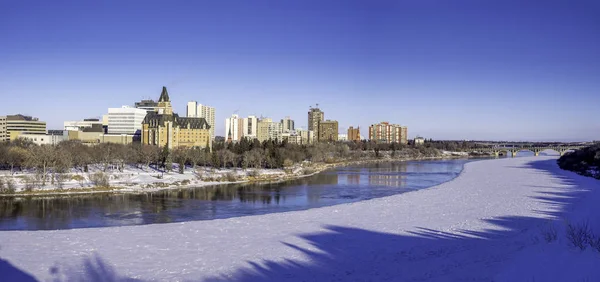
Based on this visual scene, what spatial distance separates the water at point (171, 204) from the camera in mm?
18016

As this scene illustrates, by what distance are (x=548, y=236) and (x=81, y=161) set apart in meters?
33.4

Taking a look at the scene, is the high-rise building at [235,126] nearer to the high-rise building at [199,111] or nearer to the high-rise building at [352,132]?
the high-rise building at [199,111]

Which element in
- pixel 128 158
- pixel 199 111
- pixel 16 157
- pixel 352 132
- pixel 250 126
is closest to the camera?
pixel 16 157

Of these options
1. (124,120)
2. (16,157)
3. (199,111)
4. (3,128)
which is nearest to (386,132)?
(199,111)

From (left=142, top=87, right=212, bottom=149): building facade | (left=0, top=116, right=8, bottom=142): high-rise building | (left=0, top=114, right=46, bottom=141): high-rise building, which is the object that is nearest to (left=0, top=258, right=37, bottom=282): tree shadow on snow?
(left=142, top=87, right=212, bottom=149): building facade

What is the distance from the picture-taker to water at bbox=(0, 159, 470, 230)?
59.1ft

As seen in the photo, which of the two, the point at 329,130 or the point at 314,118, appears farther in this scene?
the point at 314,118

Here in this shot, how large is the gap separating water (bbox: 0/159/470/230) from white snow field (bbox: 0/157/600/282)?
3.25m

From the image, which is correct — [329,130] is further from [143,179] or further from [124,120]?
[143,179]

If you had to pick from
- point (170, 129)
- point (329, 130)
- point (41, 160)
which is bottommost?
point (41, 160)

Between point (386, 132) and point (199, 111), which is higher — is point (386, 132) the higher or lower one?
the lower one

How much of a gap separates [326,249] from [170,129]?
58.5 m

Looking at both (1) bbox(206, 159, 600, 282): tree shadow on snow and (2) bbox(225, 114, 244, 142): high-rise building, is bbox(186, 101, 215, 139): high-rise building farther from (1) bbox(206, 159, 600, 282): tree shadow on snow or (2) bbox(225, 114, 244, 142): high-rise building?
(1) bbox(206, 159, 600, 282): tree shadow on snow

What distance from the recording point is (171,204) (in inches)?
889
